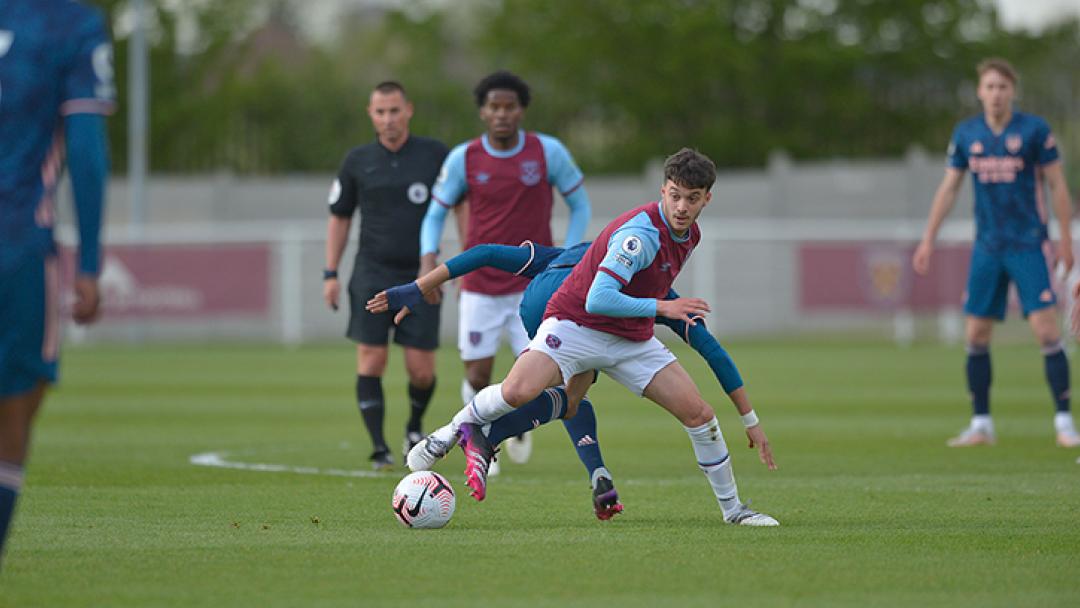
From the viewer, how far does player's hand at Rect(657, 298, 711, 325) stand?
7148mm

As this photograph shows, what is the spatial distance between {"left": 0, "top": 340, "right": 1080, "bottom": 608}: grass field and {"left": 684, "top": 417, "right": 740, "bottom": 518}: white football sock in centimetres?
12

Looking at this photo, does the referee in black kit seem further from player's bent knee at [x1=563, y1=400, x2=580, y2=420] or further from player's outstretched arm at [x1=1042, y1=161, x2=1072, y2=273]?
player's outstretched arm at [x1=1042, y1=161, x2=1072, y2=273]

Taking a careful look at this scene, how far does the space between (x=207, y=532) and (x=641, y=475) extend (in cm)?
351

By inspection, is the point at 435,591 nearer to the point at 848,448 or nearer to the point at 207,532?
the point at 207,532

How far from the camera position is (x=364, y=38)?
60.7 metres

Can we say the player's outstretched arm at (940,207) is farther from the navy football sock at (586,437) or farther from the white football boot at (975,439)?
the navy football sock at (586,437)

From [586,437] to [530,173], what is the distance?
2726 mm

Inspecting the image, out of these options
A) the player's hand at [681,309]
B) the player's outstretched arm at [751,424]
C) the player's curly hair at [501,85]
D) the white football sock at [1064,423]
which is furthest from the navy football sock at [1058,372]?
the player's hand at [681,309]

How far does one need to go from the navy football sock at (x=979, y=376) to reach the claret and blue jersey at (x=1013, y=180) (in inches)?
33.0

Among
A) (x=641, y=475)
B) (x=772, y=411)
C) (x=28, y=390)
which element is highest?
(x=28, y=390)

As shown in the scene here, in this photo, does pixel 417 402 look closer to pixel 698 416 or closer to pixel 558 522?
pixel 558 522

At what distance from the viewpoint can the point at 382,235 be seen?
1066 centimetres

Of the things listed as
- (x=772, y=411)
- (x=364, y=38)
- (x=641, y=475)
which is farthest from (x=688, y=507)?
(x=364, y=38)

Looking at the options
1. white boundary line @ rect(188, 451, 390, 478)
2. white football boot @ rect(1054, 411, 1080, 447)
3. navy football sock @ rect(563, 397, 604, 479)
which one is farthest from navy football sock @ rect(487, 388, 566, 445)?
white football boot @ rect(1054, 411, 1080, 447)
